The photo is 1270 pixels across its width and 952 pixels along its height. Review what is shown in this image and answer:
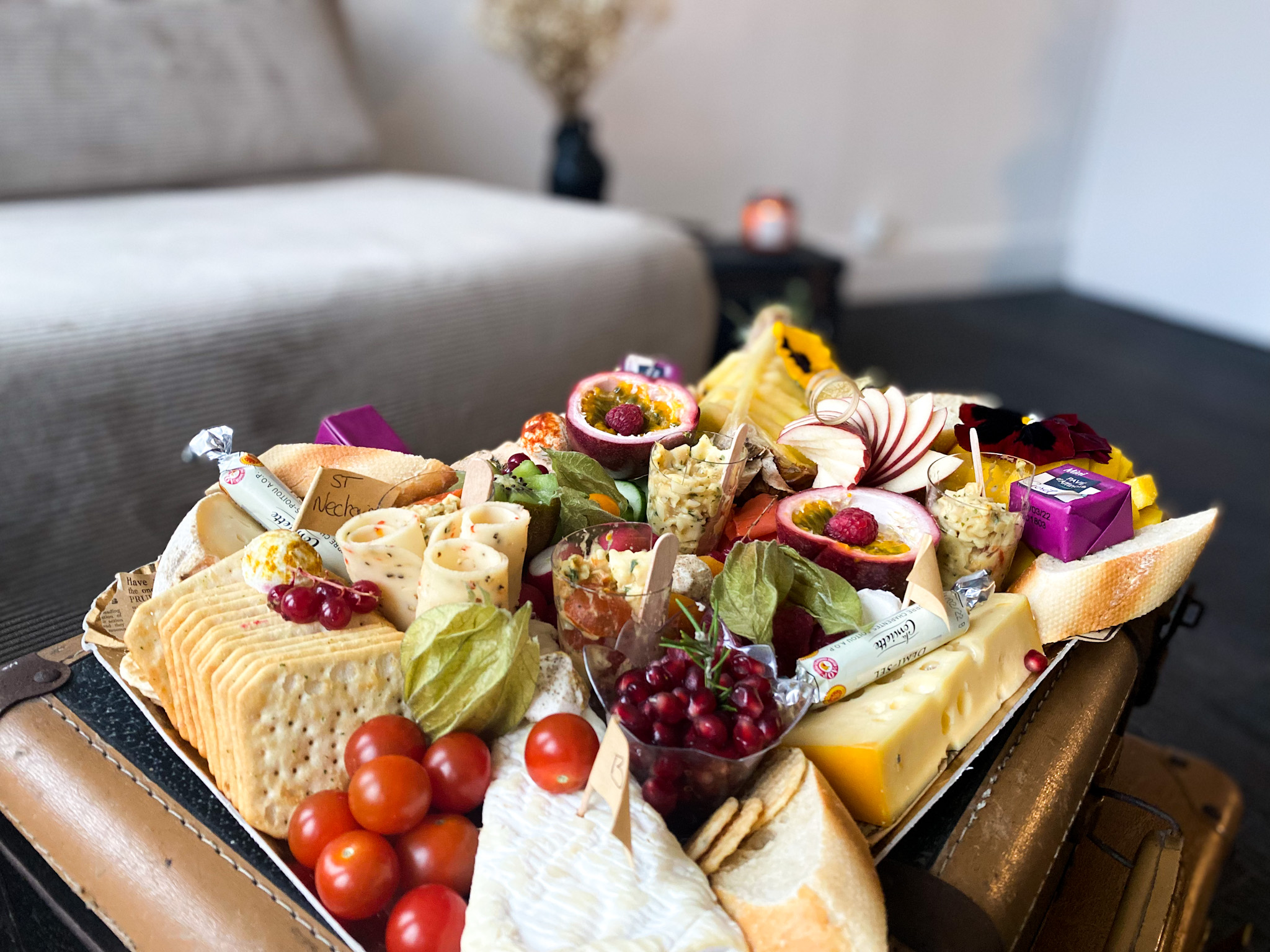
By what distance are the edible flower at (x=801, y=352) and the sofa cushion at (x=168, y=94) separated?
1817mm

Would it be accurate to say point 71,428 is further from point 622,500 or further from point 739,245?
point 739,245

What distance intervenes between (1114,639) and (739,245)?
2.57 metres

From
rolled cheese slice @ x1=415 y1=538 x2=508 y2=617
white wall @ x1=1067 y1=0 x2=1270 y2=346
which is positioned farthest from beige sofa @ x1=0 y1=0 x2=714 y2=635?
white wall @ x1=1067 y1=0 x2=1270 y2=346

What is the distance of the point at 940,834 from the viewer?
76 centimetres

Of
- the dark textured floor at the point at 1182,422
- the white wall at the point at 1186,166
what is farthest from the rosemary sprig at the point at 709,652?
the white wall at the point at 1186,166

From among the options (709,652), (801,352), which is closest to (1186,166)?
(801,352)

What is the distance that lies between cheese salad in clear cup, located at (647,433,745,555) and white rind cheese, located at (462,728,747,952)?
0.96 ft

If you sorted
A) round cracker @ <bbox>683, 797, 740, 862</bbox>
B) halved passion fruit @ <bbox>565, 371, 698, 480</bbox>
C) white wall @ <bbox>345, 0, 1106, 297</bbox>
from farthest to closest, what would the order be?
white wall @ <bbox>345, 0, 1106, 297</bbox>, halved passion fruit @ <bbox>565, 371, 698, 480</bbox>, round cracker @ <bbox>683, 797, 740, 862</bbox>

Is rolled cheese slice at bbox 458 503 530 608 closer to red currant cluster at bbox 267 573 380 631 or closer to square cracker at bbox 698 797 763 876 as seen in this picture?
red currant cluster at bbox 267 573 380 631

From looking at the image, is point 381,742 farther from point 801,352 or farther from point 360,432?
point 801,352

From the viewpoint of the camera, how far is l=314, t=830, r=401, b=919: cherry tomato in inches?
26.2

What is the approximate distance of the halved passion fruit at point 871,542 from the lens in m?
0.92

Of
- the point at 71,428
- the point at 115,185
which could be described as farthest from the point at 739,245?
the point at 71,428

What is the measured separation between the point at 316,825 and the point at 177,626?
22 centimetres
